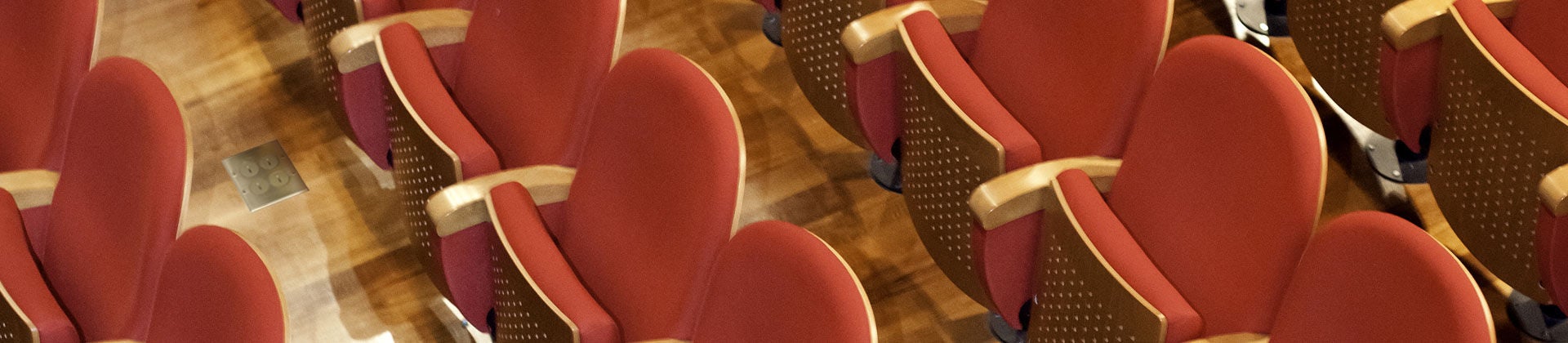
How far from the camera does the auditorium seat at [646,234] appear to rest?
0.29 meters

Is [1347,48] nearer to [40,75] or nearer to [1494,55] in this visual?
[1494,55]

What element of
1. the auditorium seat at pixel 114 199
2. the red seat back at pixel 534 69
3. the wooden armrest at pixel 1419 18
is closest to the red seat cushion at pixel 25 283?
the auditorium seat at pixel 114 199

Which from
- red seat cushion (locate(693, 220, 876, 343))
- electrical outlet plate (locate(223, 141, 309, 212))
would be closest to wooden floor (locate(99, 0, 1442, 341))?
electrical outlet plate (locate(223, 141, 309, 212))

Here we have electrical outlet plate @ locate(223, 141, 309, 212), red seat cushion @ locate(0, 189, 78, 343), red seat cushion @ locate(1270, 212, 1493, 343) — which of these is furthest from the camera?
electrical outlet plate @ locate(223, 141, 309, 212)

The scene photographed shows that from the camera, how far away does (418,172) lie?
1.26ft

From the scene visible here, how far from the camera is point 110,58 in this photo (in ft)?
1.20

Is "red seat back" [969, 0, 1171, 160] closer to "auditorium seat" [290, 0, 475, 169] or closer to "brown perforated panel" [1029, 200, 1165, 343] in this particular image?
"brown perforated panel" [1029, 200, 1165, 343]

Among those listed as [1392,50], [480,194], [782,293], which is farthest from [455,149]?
[1392,50]

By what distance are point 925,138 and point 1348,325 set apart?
13cm

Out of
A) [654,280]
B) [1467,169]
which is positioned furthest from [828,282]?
[1467,169]

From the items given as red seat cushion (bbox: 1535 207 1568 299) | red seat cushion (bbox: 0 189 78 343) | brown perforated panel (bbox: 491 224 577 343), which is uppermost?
red seat cushion (bbox: 1535 207 1568 299)

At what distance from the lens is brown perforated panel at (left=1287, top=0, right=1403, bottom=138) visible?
0.39 metres

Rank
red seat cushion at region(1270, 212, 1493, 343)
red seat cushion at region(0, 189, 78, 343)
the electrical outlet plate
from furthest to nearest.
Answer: the electrical outlet plate
red seat cushion at region(0, 189, 78, 343)
red seat cushion at region(1270, 212, 1493, 343)

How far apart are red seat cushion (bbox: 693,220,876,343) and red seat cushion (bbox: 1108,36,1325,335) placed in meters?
0.08
